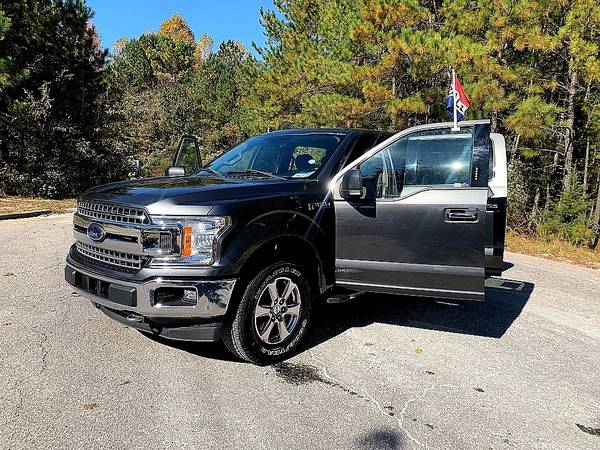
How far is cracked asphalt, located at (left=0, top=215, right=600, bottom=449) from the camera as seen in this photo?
9.10 ft

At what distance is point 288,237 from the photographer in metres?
3.77

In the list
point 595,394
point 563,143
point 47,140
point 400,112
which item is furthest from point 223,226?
point 47,140

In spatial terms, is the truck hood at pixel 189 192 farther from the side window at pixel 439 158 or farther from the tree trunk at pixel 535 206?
the tree trunk at pixel 535 206

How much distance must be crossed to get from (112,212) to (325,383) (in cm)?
199

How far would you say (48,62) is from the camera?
1678 centimetres

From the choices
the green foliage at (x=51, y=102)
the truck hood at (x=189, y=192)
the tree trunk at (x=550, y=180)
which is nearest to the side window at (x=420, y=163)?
the truck hood at (x=189, y=192)

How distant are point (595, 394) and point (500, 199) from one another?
1894mm

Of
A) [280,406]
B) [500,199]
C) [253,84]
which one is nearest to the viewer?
[280,406]

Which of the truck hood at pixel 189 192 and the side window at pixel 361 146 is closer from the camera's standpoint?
the truck hood at pixel 189 192

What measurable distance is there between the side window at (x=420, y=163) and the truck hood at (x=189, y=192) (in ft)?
2.27

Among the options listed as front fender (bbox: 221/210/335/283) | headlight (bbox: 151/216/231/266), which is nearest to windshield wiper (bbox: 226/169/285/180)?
front fender (bbox: 221/210/335/283)

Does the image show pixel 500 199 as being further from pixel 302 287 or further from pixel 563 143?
pixel 563 143

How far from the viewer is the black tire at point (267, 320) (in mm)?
3518

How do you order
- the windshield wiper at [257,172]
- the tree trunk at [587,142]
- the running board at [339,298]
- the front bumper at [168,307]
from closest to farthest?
the front bumper at [168,307] < the running board at [339,298] < the windshield wiper at [257,172] < the tree trunk at [587,142]
